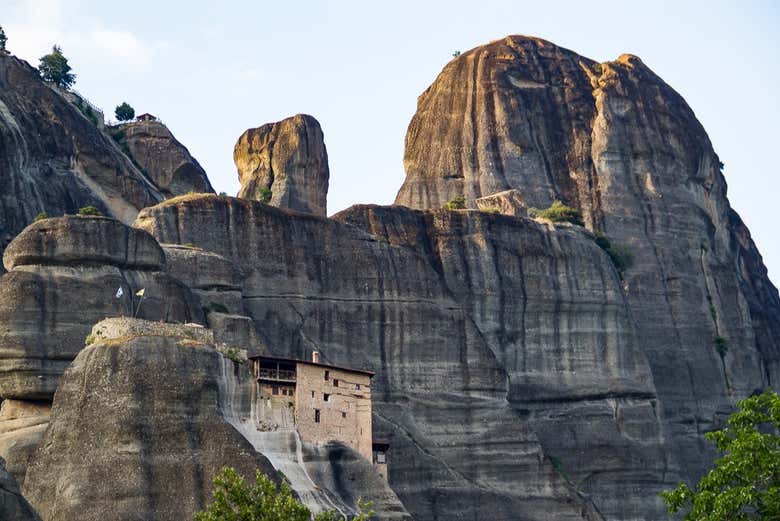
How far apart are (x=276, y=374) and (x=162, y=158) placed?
41050 millimetres

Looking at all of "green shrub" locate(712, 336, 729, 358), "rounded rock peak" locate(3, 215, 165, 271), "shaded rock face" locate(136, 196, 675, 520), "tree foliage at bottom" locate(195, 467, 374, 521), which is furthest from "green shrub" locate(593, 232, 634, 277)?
"tree foliage at bottom" locate(195, 467, 374, 521)

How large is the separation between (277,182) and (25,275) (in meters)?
38.3

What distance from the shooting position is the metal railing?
84.5m

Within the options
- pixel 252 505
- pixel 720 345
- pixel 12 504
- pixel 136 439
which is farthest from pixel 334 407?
pixel 720 345

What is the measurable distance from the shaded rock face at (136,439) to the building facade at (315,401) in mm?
6427

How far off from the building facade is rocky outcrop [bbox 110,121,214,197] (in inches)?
1420

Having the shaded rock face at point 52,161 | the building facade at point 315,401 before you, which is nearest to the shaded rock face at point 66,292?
the building facade at point 315,401

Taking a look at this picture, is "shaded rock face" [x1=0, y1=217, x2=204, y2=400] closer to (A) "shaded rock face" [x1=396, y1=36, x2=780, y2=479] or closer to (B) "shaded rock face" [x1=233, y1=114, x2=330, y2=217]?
(B) "shaded rock face" [x1=233, y1=114, x2=330, y2=217]

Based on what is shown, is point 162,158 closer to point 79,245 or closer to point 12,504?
point 79,245

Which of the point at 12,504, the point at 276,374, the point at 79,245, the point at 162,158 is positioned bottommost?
the point at 12,504

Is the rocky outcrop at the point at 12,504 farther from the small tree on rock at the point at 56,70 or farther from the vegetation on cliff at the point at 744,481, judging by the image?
the small tree on rock at the point at 56,70

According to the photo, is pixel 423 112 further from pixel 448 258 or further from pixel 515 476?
pixel 515 476

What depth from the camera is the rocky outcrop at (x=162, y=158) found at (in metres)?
122

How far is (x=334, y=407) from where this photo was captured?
286 ft
